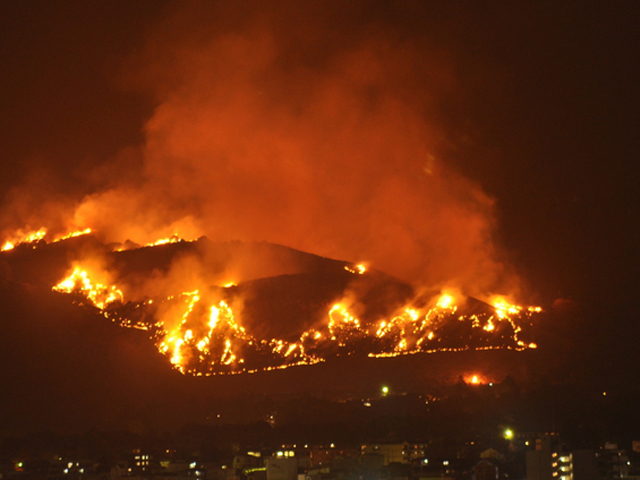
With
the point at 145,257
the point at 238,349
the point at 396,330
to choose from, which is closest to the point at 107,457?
the point at 238,349

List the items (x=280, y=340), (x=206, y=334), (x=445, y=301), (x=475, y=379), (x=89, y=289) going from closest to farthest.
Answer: (x=475, y=379) → (x=280, y=340) → (x=206, y=334) → (x=445, y=301) → (x=89, y=289)

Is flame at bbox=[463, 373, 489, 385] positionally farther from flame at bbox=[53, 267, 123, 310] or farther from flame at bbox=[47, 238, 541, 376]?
flame at bbox=[53, 267, 123, 310]

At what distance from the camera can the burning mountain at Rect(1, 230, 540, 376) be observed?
5303 centimetres

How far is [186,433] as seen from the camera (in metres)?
41.5

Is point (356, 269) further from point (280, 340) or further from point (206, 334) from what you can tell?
point (206, 334)

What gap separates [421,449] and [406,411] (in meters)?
10.8

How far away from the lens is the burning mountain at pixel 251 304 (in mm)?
53031

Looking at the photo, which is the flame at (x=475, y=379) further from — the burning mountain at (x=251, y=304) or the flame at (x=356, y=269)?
the flame at (x=356, y=269)

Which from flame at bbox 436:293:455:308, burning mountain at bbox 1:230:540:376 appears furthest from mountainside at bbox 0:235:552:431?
flame at bbox 436:293:455:308

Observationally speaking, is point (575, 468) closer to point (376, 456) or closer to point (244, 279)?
point (376, 456)

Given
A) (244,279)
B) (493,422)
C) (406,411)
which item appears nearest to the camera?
(493,422)

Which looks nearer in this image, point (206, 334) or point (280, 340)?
point (280, 340)

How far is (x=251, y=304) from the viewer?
185ft

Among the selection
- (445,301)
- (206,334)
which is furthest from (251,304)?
(445,301)
